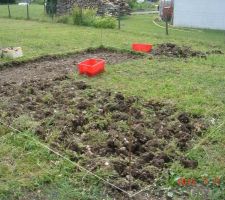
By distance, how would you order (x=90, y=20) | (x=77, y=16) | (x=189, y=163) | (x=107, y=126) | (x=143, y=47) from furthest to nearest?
(x=77, y=16), (x=90, y=20), (x=143, y=47), (x=107, y=126), (x=189, y=163)

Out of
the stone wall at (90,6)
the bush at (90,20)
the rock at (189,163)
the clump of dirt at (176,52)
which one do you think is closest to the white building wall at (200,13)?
the stone wall at (90,6)

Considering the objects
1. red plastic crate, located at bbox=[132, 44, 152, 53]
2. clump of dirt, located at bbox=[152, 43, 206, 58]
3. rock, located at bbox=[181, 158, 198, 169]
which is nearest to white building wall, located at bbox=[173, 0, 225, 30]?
clump of dirt, located at bbox=[152, 43, 206, 58]

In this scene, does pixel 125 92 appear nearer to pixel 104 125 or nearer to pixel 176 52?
pixel 104 125

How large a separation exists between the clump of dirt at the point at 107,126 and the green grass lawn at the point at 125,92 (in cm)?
19

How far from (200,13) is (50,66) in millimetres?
11337

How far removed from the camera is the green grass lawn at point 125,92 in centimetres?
378

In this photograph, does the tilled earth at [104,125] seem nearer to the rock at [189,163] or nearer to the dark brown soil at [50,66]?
the rock at [189,163]

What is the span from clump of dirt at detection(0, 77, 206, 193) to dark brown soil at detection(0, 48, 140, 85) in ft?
2.23

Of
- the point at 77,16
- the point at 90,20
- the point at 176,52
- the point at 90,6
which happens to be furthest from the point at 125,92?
the point at 90,6

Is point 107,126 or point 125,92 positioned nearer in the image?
point 107,126

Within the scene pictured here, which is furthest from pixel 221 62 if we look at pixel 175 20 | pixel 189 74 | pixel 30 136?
pixel 175 20

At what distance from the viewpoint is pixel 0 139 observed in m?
4.70

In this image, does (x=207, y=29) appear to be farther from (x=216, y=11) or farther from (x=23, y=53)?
(x=23, y=53)

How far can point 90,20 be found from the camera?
16.0m
